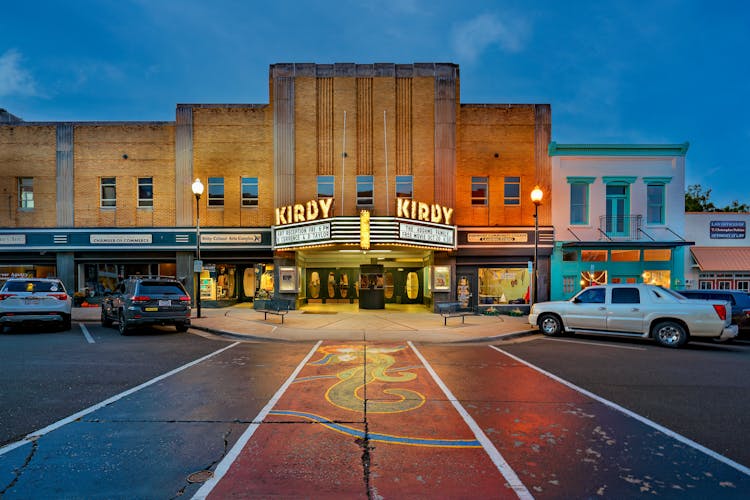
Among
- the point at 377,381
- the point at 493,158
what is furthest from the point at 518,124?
the point at 377,381

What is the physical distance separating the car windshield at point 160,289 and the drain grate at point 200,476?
10692 mm

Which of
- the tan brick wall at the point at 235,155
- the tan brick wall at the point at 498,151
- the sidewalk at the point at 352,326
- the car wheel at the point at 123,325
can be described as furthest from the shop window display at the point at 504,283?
the car wheel at the point at 123,325

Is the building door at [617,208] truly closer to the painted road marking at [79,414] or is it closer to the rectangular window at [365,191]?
the rectangular window at [365,191]

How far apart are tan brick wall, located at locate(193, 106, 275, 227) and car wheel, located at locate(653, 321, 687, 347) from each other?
17.3 m

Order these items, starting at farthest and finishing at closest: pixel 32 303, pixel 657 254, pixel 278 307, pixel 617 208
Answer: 1. pixel 617 208
2. pixel 657 254
3. pixel 278 307
4. pixel 32 303

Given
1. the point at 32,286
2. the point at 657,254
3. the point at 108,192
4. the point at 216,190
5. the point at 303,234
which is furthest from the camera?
the point at 108,192

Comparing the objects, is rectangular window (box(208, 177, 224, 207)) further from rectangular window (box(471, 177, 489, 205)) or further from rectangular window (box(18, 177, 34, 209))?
rectangular window (box(471, 177, 489, 205))

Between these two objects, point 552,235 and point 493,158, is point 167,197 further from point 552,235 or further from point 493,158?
point 552,235

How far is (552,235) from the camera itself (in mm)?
20328

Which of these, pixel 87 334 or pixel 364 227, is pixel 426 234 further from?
pixel 87 334

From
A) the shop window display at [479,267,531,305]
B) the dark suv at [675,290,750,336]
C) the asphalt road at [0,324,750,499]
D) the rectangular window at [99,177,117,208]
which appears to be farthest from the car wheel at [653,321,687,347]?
the rectangular window at [99,177,117,208]

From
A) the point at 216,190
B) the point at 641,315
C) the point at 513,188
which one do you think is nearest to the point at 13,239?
the point at 216,190

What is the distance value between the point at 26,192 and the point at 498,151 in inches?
1015

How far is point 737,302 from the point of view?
13.2 metres
